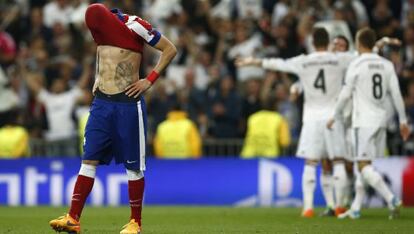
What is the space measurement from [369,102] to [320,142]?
1.08 m

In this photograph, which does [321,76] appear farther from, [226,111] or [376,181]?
[226,111]

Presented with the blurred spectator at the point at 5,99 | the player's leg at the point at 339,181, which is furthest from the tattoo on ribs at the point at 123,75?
the blurred spectator at the point at 5,99

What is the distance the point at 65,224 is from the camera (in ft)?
38.2

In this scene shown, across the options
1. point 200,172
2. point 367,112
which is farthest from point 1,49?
point 367,112

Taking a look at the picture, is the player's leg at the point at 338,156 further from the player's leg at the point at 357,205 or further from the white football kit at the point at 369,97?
the white football kit at the point at 369,97

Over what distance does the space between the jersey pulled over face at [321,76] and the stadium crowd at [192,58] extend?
4883 millimetres

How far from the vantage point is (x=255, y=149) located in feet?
69.0

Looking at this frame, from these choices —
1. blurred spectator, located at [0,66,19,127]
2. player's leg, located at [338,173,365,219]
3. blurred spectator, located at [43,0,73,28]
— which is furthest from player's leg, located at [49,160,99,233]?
blurred spectator, located at [43,0,73,28]

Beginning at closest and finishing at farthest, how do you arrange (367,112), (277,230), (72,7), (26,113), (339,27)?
(277,230), (367,112), (339,27), (26,113), (72,7)

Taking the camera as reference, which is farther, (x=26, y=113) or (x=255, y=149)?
(x=26, y=113)

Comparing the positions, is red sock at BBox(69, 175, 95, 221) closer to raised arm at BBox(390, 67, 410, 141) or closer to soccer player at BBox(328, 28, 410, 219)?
soccer player at BBox(328, 28, 410, 219)

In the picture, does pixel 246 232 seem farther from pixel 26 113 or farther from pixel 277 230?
pixel 26 113

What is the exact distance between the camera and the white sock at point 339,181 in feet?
53.4

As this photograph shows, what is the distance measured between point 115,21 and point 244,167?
902 centimetres
